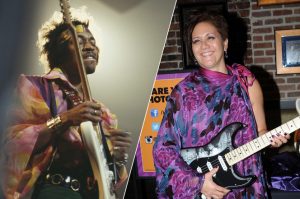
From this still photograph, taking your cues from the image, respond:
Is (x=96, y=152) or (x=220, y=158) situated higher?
(x=96, y=152)

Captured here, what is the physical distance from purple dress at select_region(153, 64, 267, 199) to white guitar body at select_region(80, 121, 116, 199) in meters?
0.27

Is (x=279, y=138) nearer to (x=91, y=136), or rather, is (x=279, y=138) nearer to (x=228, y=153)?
(x=228, y=153)

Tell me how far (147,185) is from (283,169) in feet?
2.41

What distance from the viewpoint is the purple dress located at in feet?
4.07

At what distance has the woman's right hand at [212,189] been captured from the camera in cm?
123

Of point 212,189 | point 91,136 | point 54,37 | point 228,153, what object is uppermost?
point 54,37

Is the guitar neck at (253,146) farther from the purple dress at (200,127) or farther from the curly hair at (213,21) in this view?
the curly hair at (213,21)

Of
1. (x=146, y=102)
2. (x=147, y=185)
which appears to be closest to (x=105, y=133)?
(x=146, y=102)

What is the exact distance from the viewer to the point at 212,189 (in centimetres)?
123

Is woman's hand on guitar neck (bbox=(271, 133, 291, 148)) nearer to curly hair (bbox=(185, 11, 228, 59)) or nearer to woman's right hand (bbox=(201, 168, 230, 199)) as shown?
woman's right hand (bbox=(201, 168, 230, 199))

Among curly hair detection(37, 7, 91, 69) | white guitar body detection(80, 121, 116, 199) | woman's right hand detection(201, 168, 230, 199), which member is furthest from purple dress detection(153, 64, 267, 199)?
curly hair detection(37, 7, 91, 69)

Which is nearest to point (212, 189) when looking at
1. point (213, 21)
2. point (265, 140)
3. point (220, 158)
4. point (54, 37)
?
point (220, 158)

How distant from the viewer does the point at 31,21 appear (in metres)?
1.04

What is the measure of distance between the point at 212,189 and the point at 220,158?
10cm
